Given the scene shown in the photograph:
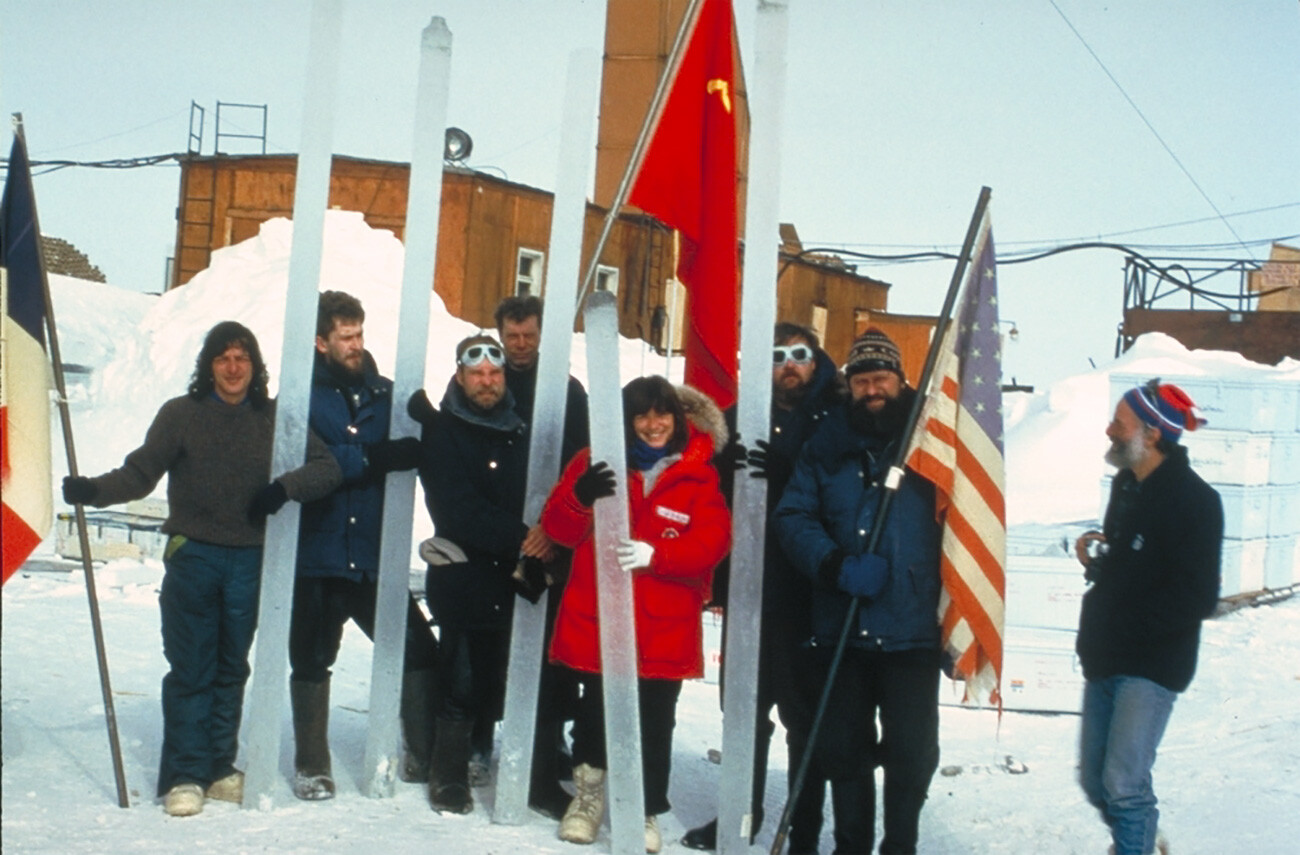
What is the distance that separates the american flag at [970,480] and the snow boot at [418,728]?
1.98m

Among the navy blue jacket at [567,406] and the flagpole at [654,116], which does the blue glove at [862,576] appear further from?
the flagpole at [654,116]

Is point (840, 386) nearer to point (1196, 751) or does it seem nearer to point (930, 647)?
point (930, 647)

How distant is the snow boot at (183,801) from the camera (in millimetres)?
4867

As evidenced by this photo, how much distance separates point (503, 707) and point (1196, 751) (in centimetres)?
348

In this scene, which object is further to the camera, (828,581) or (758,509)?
(758,509)

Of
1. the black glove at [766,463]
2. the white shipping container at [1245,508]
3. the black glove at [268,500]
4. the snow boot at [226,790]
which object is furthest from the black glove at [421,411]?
the white shipping container at [1245,508]

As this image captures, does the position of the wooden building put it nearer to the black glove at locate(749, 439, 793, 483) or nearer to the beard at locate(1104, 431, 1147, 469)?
the black glove at locate(749, 439, 793, 483)

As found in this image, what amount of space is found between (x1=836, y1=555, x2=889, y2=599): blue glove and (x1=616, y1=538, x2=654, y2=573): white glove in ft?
1.93

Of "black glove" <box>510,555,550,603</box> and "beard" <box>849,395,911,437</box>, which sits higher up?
"beard" <box>849,395,911,437</box>

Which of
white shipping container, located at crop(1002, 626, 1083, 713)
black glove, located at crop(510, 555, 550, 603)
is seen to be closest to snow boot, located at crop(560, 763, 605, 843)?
black glove, located at crop(510, 555, 550, 603)

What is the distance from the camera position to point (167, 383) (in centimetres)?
1914

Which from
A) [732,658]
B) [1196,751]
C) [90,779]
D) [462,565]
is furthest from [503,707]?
[1196,751]

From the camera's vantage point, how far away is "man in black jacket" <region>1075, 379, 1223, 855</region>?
4.38m

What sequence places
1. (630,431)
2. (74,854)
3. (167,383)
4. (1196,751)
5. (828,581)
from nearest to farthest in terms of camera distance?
(74,854) < (828,581) < (630,431) < (1196,751) < (167,383)
